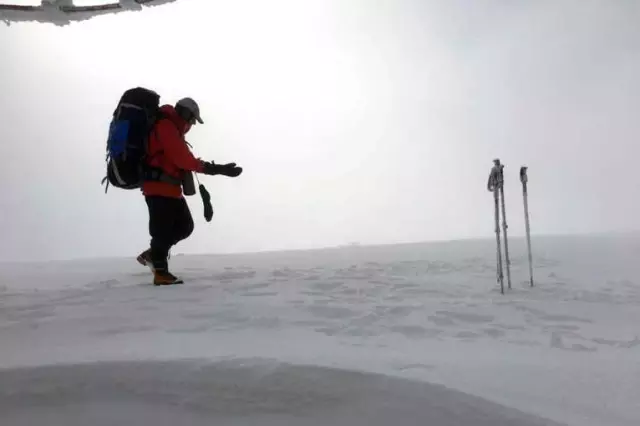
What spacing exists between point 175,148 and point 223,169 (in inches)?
18.2

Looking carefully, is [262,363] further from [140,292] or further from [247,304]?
[140,292]

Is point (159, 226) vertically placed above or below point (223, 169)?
below

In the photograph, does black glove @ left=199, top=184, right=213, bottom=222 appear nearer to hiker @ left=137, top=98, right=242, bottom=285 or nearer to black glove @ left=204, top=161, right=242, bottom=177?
hiker @ left=137, top=98, right=242, bottom=285

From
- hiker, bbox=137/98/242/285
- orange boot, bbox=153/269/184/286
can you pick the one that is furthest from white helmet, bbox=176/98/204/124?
orange boot, bbox=153/269/184/286

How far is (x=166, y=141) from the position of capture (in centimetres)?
379

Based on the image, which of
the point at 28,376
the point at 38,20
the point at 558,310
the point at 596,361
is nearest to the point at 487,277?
the point at 558,310

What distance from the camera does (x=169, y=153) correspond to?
12.5 ft

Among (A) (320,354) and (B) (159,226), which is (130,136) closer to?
(B) (159,226)

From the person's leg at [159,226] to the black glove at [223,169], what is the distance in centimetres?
42

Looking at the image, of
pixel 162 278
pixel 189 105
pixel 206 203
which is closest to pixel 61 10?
pixel 189 105

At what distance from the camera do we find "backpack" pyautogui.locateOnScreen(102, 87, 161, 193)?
12.1 feet

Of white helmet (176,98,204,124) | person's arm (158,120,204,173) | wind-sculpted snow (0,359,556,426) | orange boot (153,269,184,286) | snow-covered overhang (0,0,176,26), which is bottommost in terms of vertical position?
wind-sculpted snow (0,359,556,426)

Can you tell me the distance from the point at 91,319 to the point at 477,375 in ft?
7.08

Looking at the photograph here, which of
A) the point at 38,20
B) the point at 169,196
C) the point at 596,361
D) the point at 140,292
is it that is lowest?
the point at 596,361
